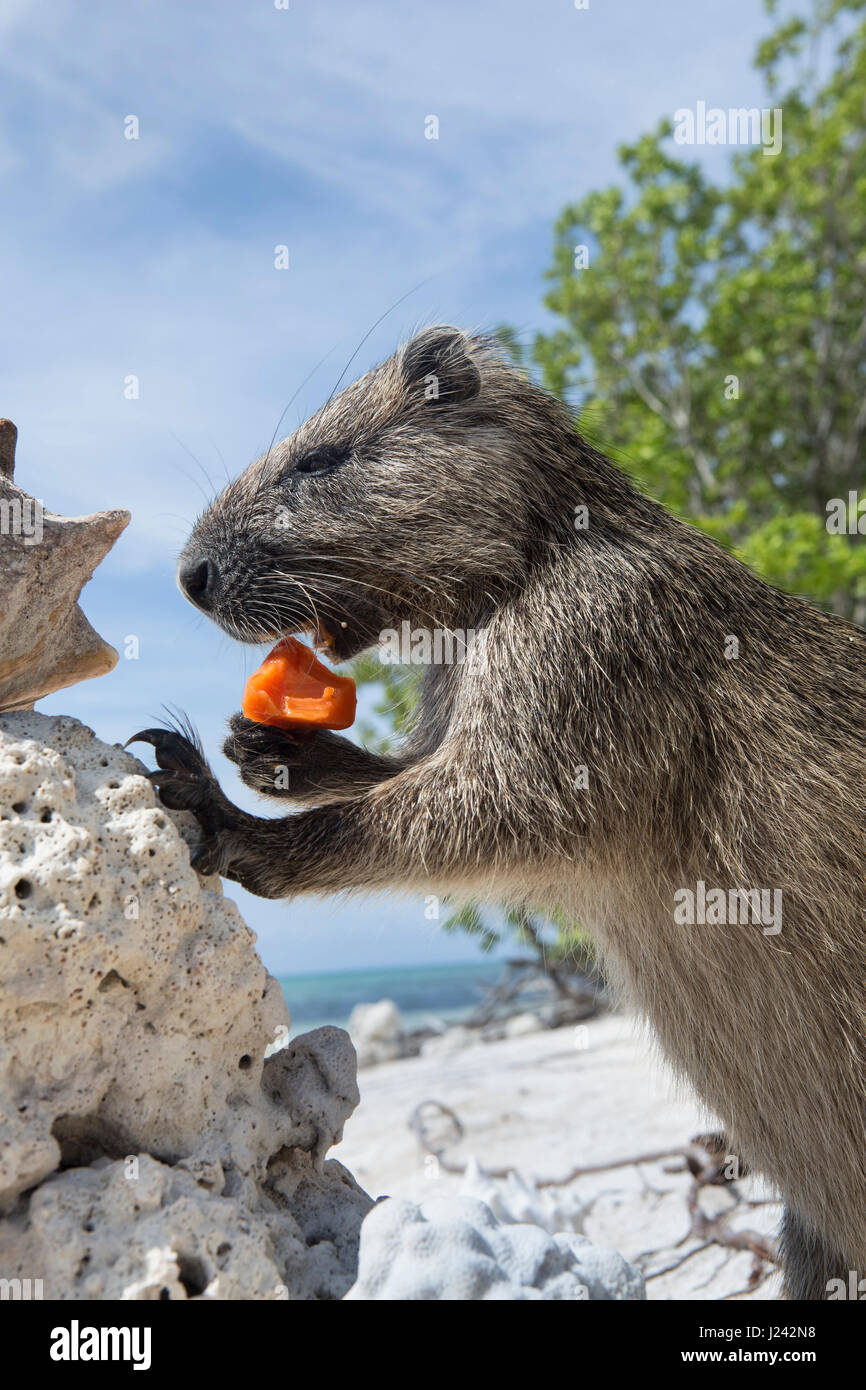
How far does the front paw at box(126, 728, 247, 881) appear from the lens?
3.36 meters

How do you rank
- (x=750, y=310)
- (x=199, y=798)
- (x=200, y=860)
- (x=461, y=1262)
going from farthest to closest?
(x=750, y=310), (x=199, y=798), (x=200, y=860), (x=461, y=1262)

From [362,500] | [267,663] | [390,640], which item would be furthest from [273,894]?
[362,500]

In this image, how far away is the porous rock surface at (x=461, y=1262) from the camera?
2650 mm

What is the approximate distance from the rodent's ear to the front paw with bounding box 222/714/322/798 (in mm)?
1664

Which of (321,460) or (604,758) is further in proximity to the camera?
(321,460)

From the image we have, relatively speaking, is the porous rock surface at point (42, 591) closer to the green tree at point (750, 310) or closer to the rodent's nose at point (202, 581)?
the rodent's nose at point (202, 581)

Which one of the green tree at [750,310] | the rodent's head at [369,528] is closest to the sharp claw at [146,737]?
the rodent's head at [369,528]

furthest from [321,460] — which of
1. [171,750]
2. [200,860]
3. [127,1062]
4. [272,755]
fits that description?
[127,1062]

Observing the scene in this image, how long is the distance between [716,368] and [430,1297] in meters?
18.2

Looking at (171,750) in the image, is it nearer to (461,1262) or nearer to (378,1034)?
(461,1262)

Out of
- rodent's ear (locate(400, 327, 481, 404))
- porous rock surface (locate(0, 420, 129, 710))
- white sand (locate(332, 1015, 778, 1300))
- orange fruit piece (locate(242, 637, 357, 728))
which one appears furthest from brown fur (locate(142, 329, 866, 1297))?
white sand (locate(332, 1015, 778, 1300))

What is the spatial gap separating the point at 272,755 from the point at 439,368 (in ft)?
6.30

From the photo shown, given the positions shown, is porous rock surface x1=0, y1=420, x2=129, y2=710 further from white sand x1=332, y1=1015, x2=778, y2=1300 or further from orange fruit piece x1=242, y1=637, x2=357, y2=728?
white sand x1=332, y1=1015, x2=778, y2=1300

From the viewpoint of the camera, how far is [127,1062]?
9.32 ft
